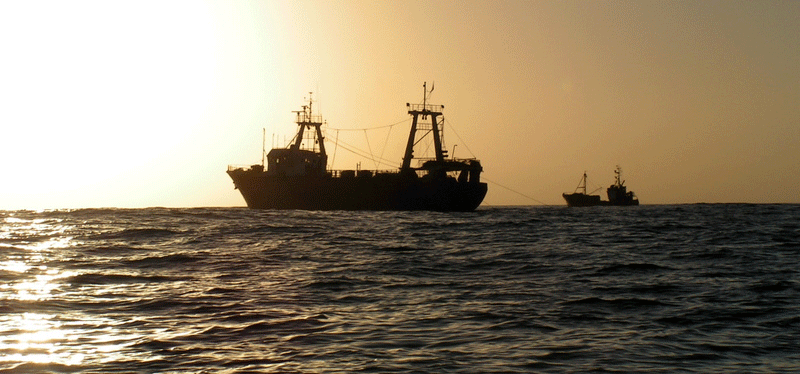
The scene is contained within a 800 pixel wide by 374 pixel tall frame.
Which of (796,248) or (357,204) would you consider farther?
(357,204)

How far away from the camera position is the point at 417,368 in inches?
395

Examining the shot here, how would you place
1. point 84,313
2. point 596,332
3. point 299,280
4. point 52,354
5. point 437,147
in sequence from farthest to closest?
point 437,147 → point 299,280 → point 84,313 → point 596,332 → point 52,354

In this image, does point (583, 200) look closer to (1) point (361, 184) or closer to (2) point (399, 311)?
(1) point (361, 184)

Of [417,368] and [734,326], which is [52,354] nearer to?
[417,368]

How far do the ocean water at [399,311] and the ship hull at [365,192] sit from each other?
243 feet

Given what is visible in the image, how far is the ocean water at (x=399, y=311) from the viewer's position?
34.6ft

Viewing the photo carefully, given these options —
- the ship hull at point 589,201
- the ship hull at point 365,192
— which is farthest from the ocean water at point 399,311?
the ship hull at point 589,201

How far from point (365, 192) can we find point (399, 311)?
9184 centimetres

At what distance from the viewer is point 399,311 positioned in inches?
578

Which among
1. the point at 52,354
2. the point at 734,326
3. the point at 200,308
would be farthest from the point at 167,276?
the point at 734,326

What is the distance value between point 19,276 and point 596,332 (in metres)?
15.3

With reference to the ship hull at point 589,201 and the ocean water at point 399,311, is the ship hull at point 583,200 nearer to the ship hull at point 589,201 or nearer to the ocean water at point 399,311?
the ship hull at point 589,201

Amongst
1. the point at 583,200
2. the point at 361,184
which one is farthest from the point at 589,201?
the point at 361,184

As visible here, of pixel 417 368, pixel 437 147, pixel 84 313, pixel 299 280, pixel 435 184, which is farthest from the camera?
pixel 437 147
